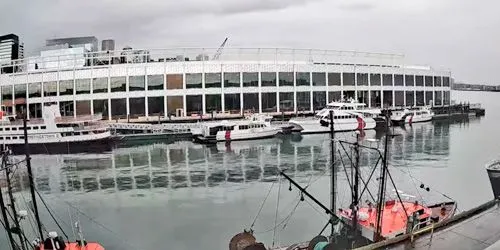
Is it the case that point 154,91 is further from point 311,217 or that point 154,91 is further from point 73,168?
point 311,217

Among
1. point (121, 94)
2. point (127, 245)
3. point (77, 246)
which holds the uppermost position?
point (121, 94)

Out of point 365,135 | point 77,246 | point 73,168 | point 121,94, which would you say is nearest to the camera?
point 77,246

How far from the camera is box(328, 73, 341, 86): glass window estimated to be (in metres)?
35.8

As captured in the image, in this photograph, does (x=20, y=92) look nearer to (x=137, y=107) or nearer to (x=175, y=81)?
(x=137, y=107)

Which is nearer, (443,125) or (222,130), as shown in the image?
(222,130)

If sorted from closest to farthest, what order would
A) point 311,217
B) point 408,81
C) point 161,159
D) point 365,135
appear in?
point 311,217
point 161,159
point 365,135
point 408,81

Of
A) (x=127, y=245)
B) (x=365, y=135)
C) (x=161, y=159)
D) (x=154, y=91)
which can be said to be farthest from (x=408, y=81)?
(x=127, y=245)

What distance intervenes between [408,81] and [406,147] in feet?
64.1

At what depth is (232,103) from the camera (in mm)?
33312

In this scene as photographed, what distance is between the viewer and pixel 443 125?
114 feet

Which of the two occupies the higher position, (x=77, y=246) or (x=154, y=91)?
(x=154, y=91)

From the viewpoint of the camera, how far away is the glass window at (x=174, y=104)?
32562 mm

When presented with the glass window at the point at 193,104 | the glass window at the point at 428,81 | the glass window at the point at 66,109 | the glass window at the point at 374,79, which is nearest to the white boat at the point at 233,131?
the glass window at the point at 193,104

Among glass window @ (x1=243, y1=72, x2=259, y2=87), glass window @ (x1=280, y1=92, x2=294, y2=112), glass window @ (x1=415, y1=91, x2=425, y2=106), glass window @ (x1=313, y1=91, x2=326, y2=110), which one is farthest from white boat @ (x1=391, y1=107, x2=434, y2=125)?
glass window @ (x1=243, y1=72, x2=259, y2=87)
